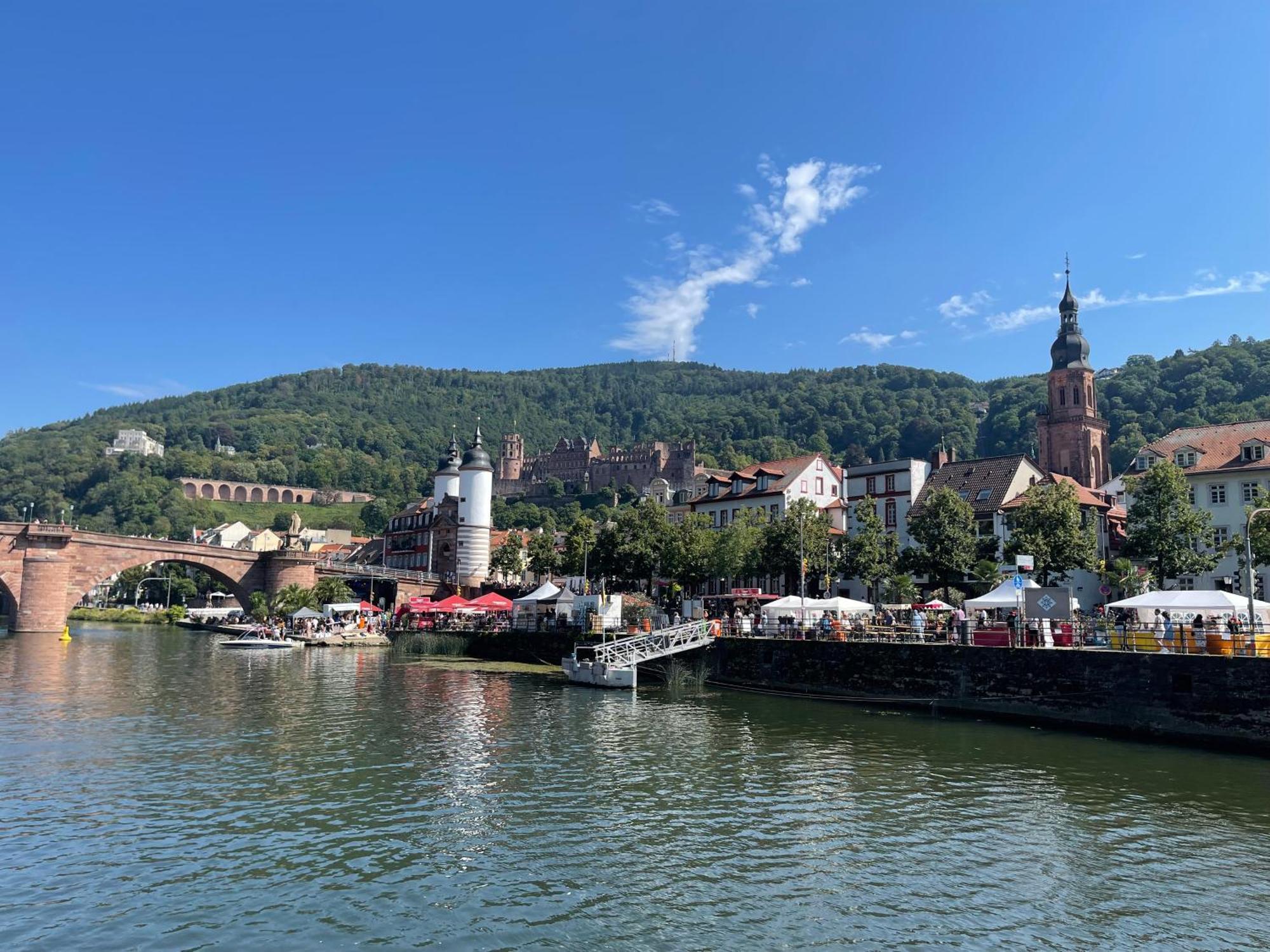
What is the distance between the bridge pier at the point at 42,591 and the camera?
293 ft

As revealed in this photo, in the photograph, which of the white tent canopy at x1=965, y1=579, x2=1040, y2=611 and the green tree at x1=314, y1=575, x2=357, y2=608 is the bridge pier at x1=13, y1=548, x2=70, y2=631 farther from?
the white tent canopy at x1=965, y1=579, x2=1040, y2=611

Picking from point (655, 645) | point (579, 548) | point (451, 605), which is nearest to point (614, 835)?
point (655, 645)

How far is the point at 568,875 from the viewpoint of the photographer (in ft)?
54.4

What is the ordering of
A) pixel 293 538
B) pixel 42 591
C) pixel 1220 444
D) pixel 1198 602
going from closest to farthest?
pixel 1198 602 < pixel 1220 444 < pixel 42 591 < pixel 293 538

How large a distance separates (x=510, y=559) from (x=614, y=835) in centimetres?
8533

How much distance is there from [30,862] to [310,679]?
35.9 meters

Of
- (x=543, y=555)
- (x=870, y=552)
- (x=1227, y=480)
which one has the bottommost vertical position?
(x=870, y=552)

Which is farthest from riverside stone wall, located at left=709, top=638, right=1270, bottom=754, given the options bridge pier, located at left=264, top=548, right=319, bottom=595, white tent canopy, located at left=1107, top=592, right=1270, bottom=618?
bridge pier, located at left=264, top=548, right=319, bottom=595

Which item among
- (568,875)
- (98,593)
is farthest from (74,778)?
(98,593)

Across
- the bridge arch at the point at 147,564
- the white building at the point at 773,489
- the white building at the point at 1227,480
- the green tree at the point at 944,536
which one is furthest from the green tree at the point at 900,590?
the bridge arch at the point at 147,564

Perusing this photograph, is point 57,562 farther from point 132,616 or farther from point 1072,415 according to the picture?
point 1072,415

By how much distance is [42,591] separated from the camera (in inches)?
3529

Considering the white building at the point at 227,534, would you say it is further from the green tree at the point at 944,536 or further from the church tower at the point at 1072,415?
the green tree at the point at 944,536

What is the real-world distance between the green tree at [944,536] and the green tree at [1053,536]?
3.00 m
